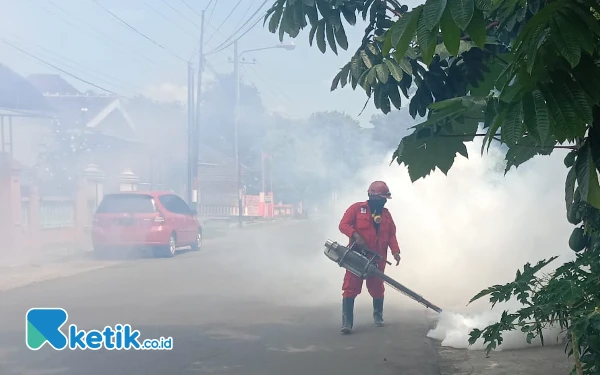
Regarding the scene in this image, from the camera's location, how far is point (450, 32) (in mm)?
2129

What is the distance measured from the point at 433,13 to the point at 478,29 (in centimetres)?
18

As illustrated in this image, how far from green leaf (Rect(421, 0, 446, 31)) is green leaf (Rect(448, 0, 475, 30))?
3 centimetres

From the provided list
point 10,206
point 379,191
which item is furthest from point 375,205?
point 10,206

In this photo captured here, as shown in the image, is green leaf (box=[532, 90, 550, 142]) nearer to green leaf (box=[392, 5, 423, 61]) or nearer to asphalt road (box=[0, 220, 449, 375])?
green leaf (box=[392, 5, 423, 61])

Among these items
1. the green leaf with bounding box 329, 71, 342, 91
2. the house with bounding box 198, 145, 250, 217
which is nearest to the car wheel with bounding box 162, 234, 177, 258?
the green leaf with bounding box 329, 71, 342, 91

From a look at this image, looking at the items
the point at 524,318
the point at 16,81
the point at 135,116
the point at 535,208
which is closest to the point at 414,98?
the point at 524,318

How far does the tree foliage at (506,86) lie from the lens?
6.95 feet

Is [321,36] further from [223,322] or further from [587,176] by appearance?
[223,322]

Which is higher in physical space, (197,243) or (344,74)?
(344,74)

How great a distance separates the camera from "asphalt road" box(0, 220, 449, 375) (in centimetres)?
646

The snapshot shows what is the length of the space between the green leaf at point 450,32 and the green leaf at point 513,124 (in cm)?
24

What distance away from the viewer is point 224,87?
34594 millimetres

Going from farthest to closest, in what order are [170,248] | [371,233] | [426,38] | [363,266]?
[170,248]
[371,233]
[363,266]
[426,38]

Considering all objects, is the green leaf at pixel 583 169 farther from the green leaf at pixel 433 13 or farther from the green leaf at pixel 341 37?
the green leaf at pixel 341 37
